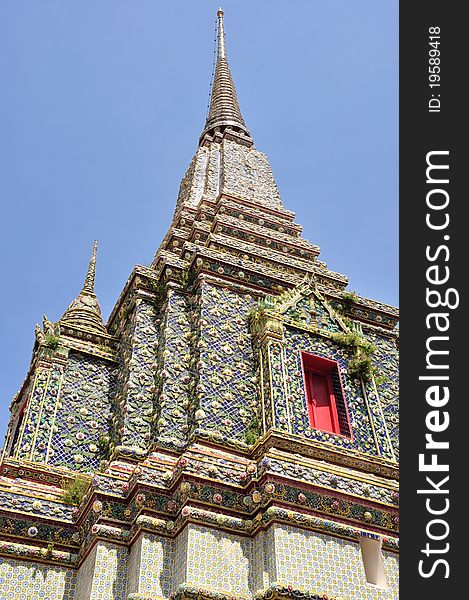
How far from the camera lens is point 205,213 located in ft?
56.1

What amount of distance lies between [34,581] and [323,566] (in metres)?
3.72

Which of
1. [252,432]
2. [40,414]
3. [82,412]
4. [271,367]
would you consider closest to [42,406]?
[40,414]

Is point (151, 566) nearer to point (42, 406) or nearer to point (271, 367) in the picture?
point (271, 367)

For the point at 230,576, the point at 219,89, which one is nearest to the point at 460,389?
the point at 230,576

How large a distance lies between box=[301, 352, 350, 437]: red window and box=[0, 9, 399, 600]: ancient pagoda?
0.03m

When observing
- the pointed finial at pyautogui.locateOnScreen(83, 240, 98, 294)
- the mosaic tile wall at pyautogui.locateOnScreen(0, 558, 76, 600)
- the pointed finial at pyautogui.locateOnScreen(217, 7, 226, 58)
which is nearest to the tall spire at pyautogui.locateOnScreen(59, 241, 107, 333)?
the pointed finial at pyautogui.locateOnScreen(83, 240, 98, 294)

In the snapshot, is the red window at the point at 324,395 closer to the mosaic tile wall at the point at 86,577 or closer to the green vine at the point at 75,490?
the green vine at the point at 75,490

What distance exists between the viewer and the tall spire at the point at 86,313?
48.6ft

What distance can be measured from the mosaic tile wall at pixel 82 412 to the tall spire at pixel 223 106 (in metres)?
12.2

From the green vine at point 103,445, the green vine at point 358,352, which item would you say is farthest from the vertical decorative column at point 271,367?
the green vine at point 103,445

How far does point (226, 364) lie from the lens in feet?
38.8

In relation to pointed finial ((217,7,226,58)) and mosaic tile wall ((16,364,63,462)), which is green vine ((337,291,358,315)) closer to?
mosaic tile wall ((16,364,63,462))

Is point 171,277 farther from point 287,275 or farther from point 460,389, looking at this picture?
point 460,389

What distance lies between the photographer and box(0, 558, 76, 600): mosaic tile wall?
30.3 ft
